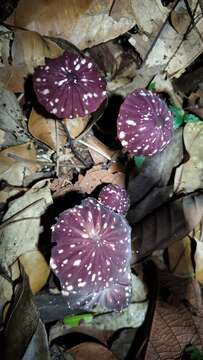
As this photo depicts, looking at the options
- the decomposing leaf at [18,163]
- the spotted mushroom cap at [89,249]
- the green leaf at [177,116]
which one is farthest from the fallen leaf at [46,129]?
the green leaf at [177,116]

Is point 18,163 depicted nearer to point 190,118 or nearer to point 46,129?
point 46,129

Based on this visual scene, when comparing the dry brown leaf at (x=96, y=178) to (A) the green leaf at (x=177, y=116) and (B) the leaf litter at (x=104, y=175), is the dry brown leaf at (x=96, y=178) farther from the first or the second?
(A) the green leaf at (x=177, y=116)

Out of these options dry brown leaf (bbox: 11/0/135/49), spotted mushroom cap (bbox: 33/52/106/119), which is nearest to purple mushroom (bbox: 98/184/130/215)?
spotted mushroom cap (bbox: 33/52/106/119)

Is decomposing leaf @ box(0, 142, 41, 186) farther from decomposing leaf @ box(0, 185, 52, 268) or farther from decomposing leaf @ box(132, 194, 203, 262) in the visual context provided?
decomposing leaf @ box(132, 194, 203, 262)

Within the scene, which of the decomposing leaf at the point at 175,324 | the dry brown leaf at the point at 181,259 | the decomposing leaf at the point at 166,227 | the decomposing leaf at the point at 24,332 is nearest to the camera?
the decomposing leaf at the point at 24,332

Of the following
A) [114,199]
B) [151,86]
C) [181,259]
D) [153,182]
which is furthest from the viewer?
[151,86]

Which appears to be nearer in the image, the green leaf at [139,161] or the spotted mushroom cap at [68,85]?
the spotted mushroom cap at [68,85]

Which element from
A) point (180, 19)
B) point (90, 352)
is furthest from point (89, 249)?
point (180, 19)
